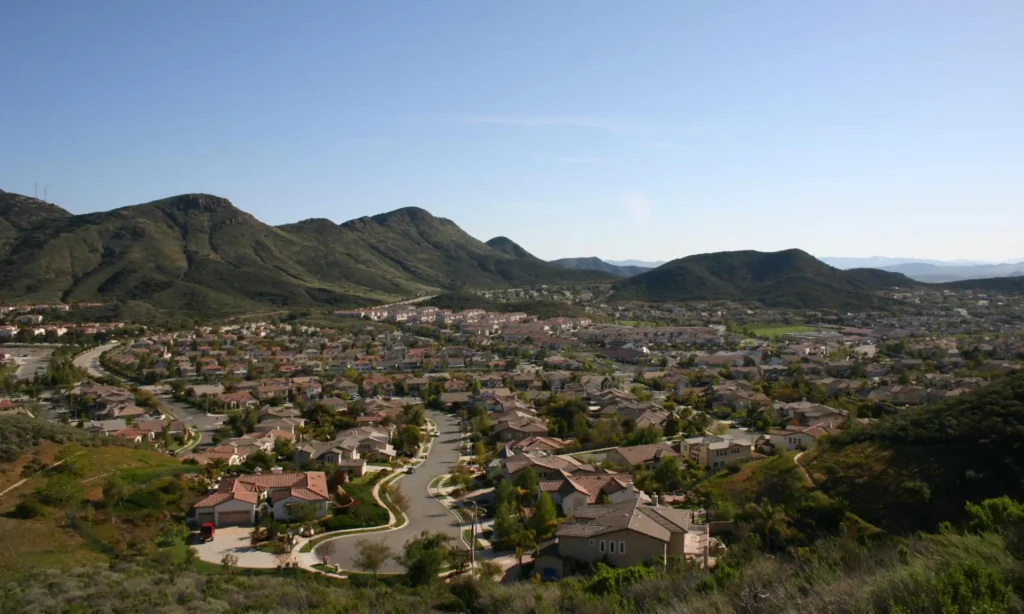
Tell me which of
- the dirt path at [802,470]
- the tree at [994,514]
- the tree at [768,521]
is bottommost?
the tree at [768,521]

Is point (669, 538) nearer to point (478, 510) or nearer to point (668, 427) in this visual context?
point (478, 510)

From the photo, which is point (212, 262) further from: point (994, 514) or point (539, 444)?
point (994, 514)

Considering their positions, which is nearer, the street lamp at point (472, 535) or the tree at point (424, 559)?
the tree at point (424, 559)

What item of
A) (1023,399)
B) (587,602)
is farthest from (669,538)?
(1023,399)

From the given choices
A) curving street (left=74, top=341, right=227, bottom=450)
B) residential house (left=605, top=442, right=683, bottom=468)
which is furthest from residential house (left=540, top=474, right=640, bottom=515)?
curving street (left=74, top=341, right=227, bottom=450)

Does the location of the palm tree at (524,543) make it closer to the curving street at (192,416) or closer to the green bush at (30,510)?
the green bush at (30,510)

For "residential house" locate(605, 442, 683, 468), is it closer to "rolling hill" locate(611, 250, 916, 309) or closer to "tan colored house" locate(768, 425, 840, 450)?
"tan colored house" locate(768, 425, 840, 450)

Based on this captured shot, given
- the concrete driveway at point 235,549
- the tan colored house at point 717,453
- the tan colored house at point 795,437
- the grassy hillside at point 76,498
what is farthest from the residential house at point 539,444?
the grassy hillside at point 76,498
